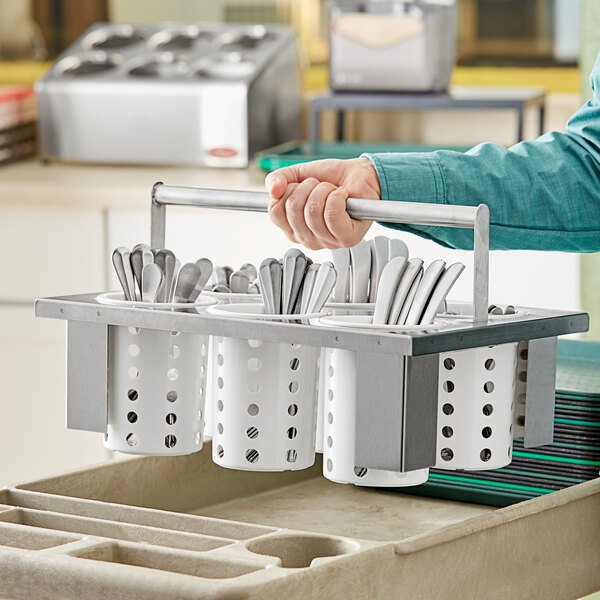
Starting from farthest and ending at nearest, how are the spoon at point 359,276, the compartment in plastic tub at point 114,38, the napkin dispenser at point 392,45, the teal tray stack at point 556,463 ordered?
the compartment in plastic tub at point 114,38, the napkin dispenser at point 392,45, the teal tray stack at point 556,463, the spoon at point 359,276

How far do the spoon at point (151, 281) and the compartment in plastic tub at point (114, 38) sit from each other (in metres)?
2.15

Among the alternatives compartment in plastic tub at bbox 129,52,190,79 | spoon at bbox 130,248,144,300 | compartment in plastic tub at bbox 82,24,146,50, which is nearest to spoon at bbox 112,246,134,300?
spoon at bbox 130,248,144,300

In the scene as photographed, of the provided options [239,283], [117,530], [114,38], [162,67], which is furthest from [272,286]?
[114,38]

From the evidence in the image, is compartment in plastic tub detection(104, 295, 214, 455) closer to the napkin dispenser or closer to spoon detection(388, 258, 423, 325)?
spoon detection(388, 258, 423, 325)

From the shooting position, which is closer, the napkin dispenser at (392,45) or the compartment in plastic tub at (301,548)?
the compartment in plastic tub at (301,548)

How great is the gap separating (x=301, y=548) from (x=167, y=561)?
117 millimetres

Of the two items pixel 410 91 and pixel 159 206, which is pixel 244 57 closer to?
pixel 410 91

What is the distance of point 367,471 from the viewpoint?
1012 millimetres

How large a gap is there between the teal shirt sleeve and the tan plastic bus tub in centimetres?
25

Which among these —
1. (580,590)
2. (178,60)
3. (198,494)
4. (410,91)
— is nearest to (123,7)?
(178,60)

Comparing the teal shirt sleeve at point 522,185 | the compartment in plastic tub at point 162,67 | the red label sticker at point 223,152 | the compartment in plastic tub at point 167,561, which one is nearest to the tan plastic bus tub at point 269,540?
the compartment in plastic tub at point 167,561

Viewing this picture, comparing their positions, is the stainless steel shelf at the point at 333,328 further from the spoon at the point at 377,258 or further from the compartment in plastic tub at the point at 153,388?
the spoon at the point at 377,258

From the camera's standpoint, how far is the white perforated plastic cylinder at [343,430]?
992 millimetres

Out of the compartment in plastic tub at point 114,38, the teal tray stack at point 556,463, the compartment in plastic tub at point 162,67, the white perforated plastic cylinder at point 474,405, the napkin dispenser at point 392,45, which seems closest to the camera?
the white perforated plastic cylinder at point 474,405
